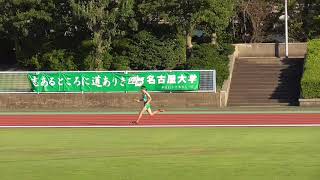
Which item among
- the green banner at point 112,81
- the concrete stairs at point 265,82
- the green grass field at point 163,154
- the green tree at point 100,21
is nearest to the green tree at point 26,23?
the green tree at point 100,21

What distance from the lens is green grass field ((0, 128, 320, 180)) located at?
11.5m

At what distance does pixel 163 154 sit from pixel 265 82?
2142 centimetres

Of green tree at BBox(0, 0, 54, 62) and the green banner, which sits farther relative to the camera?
green tree at BBox(0, 0, 54, 62)

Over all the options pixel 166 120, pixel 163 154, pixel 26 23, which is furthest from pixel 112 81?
pixel 163 154

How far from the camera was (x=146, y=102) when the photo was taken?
23016 mm

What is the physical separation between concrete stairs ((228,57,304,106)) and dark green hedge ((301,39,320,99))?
3.54 ft

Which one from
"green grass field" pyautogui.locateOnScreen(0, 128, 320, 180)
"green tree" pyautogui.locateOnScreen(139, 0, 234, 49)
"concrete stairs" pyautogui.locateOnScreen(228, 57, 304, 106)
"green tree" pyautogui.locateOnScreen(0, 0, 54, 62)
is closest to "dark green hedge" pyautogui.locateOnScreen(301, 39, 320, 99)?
"concrete stairs" pyautogui.locateOnScreen(228, 57, 304, 106)

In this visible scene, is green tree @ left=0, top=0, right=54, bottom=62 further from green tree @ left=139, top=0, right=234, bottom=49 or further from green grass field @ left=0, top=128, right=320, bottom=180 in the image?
green grass field @ left=0, top=128, right=320, bottom=180

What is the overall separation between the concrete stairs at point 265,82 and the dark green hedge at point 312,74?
108cm

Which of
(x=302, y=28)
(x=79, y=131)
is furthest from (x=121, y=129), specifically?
(x=302, y=28)

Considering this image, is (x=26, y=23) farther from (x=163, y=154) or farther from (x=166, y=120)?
(x=163, y=154)

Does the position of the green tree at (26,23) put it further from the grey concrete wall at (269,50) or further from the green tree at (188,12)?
the grey concrete wall at (269,50)

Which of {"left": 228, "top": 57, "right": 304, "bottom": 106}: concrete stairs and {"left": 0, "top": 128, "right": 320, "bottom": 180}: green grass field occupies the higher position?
{"left": 0, "top": 128, "right": 320, "bottom": 180}: green grass field

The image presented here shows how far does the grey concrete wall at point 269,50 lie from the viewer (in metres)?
39.9
